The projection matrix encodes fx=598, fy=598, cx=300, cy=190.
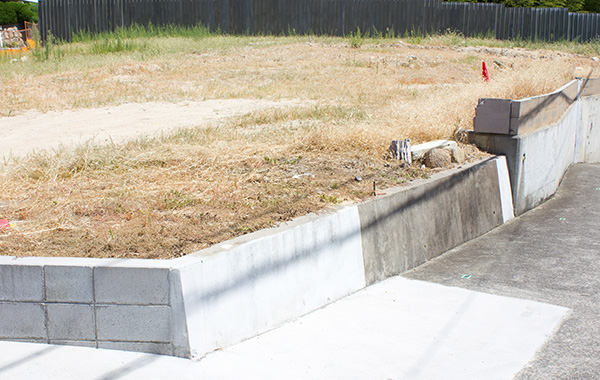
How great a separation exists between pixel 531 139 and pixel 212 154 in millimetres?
4319

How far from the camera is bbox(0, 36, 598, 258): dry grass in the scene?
4.54 meters

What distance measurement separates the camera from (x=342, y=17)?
79.7 ft

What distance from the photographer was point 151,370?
3486 mm

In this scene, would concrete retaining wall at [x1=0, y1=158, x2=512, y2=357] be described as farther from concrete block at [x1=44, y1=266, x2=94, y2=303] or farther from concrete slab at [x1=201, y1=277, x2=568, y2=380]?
concrete slab at [x1=201, y1=277, x2=568, y2=380]

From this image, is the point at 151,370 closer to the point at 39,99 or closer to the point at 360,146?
the point at 360,146

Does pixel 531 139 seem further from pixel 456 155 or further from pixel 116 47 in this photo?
pixel 116 47

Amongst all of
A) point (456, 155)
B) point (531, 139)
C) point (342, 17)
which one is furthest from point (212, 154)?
point (342, 17)

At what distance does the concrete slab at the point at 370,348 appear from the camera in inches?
139

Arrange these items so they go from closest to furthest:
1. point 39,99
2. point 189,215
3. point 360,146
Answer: point 189,215, point 360,146, point 39,99

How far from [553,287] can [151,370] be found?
3594 millimetres

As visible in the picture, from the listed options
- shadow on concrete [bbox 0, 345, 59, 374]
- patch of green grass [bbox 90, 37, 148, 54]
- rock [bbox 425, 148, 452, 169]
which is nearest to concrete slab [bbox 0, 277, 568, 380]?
shadow on concrete [bbox 0, 345, 59, 374]

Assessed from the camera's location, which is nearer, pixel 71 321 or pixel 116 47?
pixel 71 321

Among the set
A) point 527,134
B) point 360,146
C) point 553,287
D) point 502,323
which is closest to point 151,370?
point 502,323

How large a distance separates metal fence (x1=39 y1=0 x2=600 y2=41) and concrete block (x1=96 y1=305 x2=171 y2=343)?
856 inches
